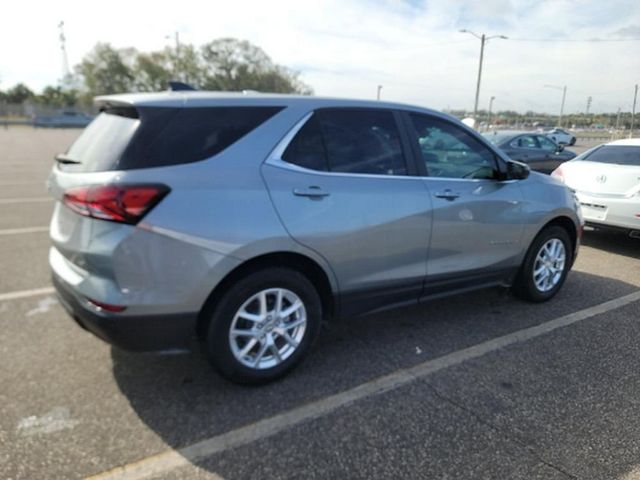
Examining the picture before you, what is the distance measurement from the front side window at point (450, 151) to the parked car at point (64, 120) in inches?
1952

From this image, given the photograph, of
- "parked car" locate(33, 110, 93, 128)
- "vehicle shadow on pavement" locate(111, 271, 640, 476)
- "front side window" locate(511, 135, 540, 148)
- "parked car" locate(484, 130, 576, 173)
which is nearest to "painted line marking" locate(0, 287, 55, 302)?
"vehicle shadow on pavement" locate(111, 271, 640, 476)

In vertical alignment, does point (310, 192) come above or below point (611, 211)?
above

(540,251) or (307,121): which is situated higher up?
(307,121)

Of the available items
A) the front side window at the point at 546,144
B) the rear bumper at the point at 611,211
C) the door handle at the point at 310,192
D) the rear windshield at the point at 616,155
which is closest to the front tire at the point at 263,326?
the door handle at the point at 310,192

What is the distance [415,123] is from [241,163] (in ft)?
4.87

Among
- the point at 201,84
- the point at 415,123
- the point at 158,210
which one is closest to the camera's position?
the point at 158,210

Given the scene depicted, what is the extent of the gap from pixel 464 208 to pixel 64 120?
5375cm

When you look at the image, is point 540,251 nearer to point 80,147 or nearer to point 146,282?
point 146,282

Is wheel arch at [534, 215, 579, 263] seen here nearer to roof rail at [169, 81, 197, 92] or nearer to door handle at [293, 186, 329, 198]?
door handle at [293, 186, 329, 198]

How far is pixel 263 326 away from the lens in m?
2.94

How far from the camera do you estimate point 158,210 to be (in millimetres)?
2475

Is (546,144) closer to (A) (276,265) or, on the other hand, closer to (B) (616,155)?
(B) (616,155)

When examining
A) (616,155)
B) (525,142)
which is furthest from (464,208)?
(525,142)

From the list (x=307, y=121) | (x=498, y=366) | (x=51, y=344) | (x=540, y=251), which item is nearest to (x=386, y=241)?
(x=307, y=121)
